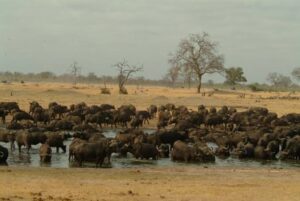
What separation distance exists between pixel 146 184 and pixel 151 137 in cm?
1143

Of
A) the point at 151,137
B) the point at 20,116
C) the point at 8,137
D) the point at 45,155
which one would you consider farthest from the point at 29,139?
the point at 20,116

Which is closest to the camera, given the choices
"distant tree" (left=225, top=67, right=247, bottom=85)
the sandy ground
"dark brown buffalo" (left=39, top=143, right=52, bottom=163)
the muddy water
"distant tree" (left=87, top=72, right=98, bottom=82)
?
the sandy ground

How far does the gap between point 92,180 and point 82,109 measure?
2738 cm

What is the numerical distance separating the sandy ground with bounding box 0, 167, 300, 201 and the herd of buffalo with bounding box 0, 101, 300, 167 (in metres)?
3.27

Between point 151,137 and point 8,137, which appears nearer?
point 8,137

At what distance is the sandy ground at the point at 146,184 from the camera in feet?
51.3

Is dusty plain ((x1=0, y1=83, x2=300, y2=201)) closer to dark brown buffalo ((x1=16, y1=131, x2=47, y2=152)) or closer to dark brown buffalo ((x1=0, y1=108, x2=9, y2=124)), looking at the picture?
dark brown buffalo ((x1=16, y1=131, x2=47, y2=152))

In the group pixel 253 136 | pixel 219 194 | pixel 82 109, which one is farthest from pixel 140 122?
pixel 219 194

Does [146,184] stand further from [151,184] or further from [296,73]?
[296,73]

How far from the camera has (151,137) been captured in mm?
29219

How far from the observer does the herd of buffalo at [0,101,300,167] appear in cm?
2536

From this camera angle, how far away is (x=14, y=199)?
1465cm

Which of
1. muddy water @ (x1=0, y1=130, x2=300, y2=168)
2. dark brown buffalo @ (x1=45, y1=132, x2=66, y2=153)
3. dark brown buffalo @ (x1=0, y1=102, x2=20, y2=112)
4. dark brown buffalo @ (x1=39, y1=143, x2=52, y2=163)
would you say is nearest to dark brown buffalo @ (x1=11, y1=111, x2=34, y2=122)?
dark brown buffalo @ (x1=0, y1=102, x2=20, y2=112)

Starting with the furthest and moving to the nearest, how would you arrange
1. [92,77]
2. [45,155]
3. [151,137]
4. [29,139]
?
[92,77] → [151,137] → [29,139] → [45,155]
